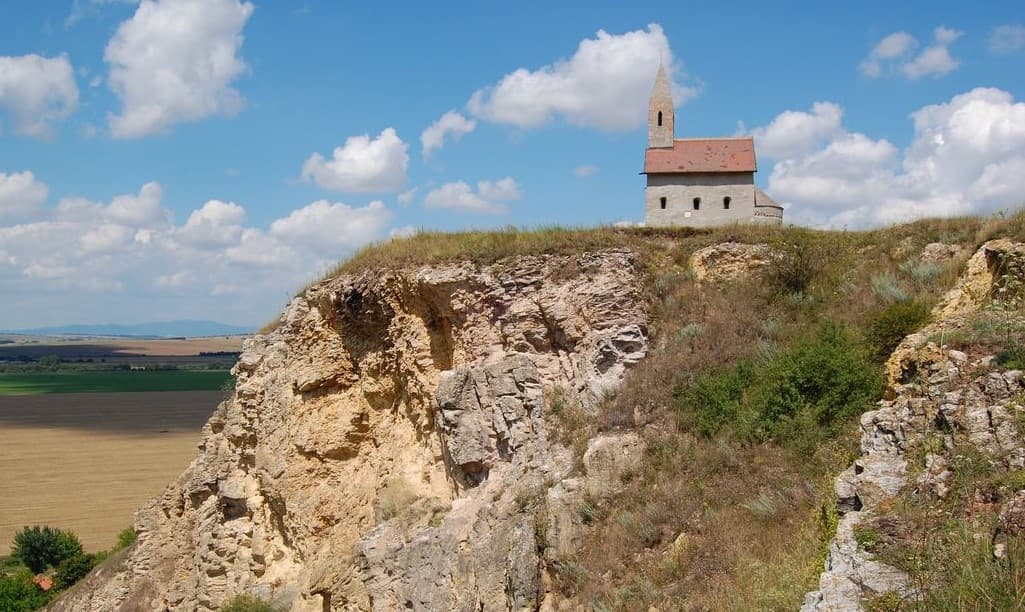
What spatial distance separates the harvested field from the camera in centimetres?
4331

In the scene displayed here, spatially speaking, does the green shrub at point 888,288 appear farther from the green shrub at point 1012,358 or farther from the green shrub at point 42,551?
the green shrub at point 42,551

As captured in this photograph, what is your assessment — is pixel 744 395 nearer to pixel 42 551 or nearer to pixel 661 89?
pixel 661 89

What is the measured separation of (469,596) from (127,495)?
41.0 metres

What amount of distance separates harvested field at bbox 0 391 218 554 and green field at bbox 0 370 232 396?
1353cm

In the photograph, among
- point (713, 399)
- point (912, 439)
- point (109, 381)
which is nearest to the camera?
point (912, 439)

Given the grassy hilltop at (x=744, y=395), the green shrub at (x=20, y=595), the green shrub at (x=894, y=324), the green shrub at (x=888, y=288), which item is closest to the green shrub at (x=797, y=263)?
the grassy hilltop at (x=744, y=395)

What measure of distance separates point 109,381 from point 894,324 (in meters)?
134

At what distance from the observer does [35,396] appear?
103 metres

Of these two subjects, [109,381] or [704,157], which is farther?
[109,381]

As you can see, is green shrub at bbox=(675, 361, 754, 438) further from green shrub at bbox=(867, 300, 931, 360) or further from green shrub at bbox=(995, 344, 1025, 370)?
green shrub at bbox=(995, 344, 1025, 370)

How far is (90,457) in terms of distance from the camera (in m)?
59.2

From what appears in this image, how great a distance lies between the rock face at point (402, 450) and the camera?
14023mm

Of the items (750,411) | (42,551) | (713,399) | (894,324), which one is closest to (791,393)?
(750,411)

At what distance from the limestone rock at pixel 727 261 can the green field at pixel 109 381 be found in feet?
290
